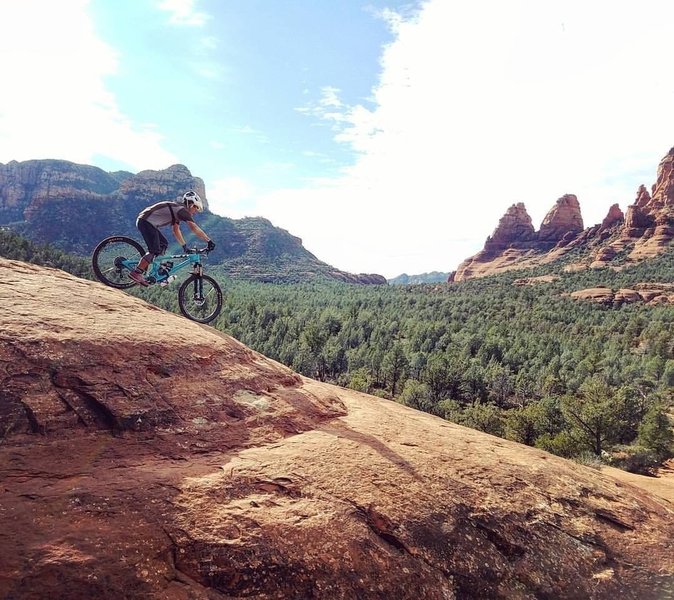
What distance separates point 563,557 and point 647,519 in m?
2.88

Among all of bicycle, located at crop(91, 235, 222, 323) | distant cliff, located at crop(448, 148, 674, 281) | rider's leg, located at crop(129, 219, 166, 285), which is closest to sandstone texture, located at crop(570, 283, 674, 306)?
distant cliff, located at crop(448, 148, 674, 281)

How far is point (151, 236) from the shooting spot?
10359mm

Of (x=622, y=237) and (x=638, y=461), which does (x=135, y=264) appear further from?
(x=622, y=237)

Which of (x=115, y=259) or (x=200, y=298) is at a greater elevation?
(x=115, y=259)

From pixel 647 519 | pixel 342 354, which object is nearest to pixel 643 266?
pixel 342 354

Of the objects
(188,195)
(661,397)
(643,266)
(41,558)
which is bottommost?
(661,397)

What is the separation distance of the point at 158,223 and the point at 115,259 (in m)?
1.48

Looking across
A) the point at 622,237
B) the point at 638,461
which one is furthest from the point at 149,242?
the point at 622,237

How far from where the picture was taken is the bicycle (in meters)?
10.5

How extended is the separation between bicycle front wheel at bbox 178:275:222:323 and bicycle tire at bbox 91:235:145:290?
1.41m

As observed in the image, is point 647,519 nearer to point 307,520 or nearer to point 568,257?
point 307,520

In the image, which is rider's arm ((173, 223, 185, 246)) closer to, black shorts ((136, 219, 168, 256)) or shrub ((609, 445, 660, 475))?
black shorts ((136, 219, 168, 256))

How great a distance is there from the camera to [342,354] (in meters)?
82.4

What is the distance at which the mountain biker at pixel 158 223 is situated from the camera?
1023 centimetres
